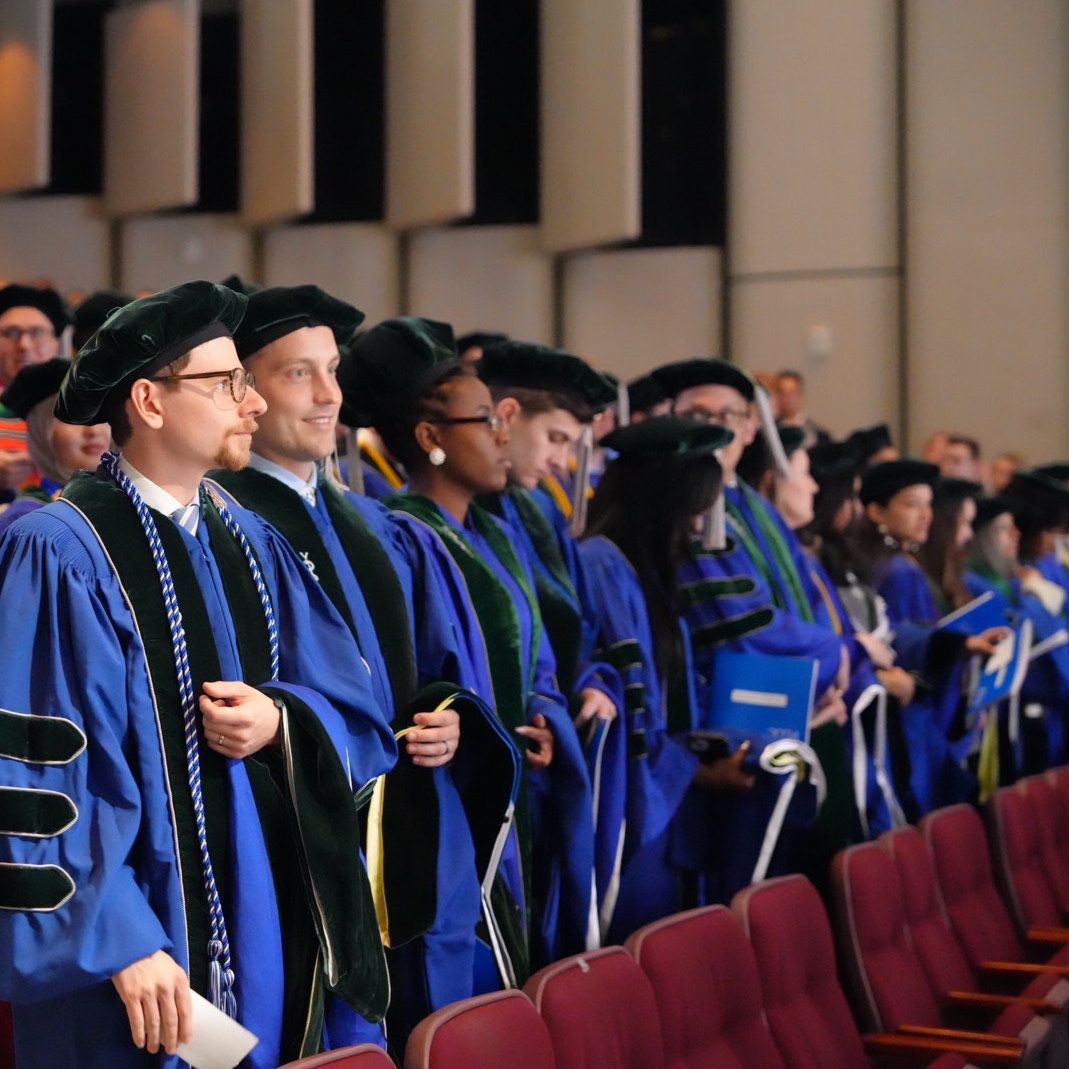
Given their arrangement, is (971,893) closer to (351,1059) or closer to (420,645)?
(420,645)

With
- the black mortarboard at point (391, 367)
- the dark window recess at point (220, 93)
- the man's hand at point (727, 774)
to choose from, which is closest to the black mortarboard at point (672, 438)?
the man's hand at point (727, 774)

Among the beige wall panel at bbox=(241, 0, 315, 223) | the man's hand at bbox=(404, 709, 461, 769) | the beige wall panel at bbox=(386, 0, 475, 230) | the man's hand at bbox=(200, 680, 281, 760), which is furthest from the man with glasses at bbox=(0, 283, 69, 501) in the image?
the beige wall panel at bbox=(386, 0, 475, 230)

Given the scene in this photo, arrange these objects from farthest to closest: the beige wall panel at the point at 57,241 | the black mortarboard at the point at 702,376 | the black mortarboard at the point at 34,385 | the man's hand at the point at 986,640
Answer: the beige wall panel at the point at 57,241
the man's hand at the point at 986,640
the black mortarboard at the point at 702,376
the black mortarboard at the point at 34,385

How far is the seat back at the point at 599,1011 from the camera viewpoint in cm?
290

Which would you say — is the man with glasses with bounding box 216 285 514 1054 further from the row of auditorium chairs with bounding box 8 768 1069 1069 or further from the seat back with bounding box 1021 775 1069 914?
the seat back with bounding box 1021 775 1069 914

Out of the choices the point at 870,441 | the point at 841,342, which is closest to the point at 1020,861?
the point at 870,441

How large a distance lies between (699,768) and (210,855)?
2.29 m

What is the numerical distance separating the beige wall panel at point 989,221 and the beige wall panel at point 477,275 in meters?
2.39

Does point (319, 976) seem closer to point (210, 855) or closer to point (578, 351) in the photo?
point (210, 855)

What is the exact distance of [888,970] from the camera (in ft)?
14.2

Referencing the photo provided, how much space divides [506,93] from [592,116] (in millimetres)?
644

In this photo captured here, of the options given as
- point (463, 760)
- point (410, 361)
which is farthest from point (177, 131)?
point (463, 760)

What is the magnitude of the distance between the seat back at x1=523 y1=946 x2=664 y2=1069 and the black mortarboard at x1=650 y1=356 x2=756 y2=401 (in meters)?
2.20

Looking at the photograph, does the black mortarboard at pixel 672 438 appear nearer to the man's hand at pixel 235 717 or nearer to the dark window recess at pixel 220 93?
the man's hand at pixel 235 717
